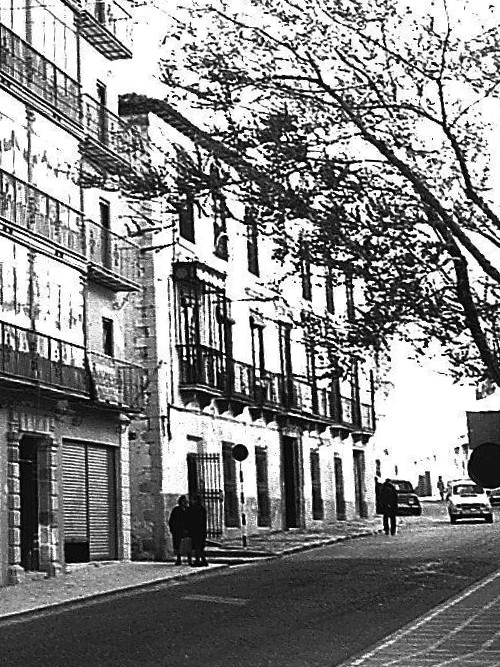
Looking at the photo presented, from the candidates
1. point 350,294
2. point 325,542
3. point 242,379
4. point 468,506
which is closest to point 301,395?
point 242,379

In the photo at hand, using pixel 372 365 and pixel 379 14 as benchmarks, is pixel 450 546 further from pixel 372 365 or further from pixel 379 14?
pixel 379 14

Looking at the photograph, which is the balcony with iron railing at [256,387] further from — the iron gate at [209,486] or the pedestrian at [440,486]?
the pedestrian at [440,486]

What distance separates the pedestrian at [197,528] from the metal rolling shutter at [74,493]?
2.64 m

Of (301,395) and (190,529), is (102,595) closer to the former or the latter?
(190,529)

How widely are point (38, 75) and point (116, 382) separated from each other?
7.14m

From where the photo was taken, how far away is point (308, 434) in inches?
1875

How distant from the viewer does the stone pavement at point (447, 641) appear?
1249 cm

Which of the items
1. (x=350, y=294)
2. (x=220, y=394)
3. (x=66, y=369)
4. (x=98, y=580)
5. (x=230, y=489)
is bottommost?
(x=98, y=580)

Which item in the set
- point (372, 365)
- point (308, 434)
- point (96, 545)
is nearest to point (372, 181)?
point (372, 365)

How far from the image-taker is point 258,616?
683 inches

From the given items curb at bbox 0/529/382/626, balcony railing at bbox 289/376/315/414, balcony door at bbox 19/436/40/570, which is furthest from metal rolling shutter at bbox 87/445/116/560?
balcony railing at bbox 289/376/315/414

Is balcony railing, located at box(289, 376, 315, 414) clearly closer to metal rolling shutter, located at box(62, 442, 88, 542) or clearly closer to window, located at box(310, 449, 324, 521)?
window, located at box(310, 449, 324, 521)

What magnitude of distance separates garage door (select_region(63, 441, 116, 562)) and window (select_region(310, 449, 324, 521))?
17071 millimetres

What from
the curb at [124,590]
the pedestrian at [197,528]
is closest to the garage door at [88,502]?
the pedestrian at [197,528]
